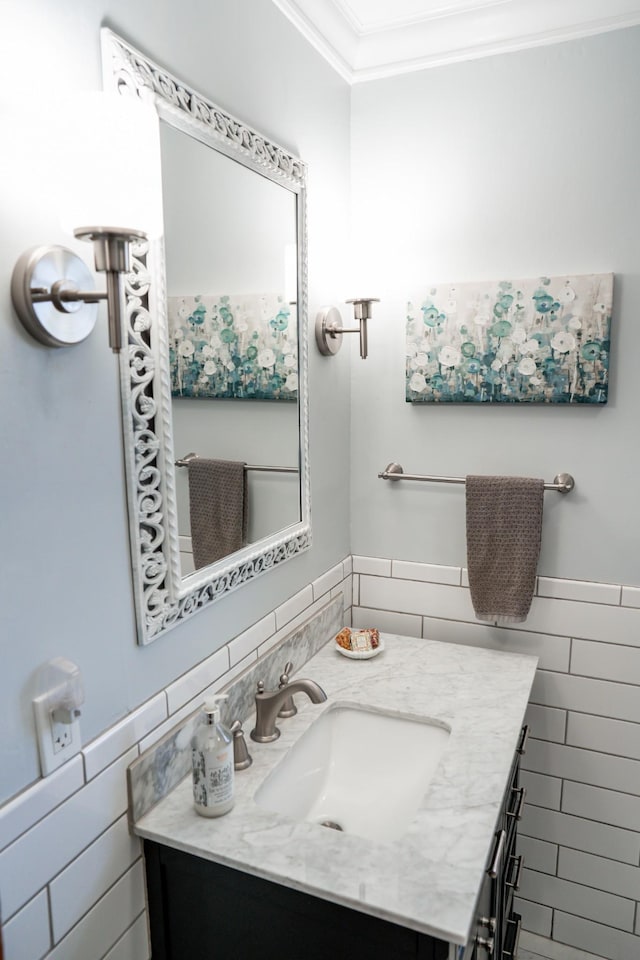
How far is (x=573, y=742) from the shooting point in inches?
70.0

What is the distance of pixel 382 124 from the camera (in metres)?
1.76

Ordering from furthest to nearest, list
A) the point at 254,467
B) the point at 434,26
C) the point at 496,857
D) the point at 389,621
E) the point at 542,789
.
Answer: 1. the point at 389,621
2. the point at 542,789
3. the point at 434,26
4. the point at 254,467
5. the point at 496,857

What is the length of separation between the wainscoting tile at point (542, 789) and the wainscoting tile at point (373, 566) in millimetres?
Answer: 655

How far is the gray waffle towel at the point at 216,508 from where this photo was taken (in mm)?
1208

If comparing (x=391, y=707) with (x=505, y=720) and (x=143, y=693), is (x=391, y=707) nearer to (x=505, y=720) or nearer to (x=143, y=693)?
(x=505, y=720)

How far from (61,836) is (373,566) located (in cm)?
115

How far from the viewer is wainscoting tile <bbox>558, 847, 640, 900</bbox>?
1.77m

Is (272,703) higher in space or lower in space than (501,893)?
higher

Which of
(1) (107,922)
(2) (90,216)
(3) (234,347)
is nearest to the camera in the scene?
(2) (90,216)

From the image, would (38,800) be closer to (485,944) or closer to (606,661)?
(485,944)

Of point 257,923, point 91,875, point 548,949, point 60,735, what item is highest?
point 60,735

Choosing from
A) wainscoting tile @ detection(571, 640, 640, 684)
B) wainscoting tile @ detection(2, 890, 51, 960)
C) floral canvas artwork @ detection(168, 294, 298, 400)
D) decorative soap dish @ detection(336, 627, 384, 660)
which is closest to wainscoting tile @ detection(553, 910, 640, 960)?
wainscoting tile @ detection(571, 640, 640, 684)

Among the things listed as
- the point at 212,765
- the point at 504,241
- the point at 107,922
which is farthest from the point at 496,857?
the point at 504,241

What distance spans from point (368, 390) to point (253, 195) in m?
0.67
